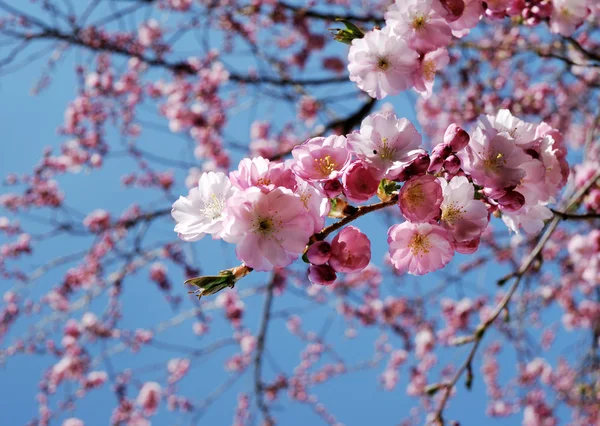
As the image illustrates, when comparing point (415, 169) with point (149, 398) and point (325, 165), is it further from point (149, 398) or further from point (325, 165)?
point (149, 398)

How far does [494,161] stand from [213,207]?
733mm

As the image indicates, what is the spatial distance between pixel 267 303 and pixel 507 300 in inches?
113

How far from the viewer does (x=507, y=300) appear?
79.7 inches

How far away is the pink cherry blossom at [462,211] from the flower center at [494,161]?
63 millimetres

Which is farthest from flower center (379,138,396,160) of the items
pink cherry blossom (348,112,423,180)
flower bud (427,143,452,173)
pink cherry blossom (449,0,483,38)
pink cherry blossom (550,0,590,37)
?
pink cherry blossom (550,0,590,37)

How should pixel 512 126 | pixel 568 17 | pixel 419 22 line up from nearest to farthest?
pixel 512 126
pixel 419 22
pixel 568 17

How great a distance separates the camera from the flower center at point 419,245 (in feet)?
3.89

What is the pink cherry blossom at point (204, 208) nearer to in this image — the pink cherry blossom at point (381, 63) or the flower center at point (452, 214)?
the flower center at point (452, 214)

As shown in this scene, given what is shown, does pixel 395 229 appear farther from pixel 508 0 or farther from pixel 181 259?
pixel 181 259

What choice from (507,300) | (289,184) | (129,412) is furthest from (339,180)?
(129,412)

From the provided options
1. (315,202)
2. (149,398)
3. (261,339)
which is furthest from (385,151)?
(149,398)

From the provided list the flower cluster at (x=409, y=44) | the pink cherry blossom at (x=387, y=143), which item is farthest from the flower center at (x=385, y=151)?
the flower cluster at (x=409, y=44)

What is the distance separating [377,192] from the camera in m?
1.15

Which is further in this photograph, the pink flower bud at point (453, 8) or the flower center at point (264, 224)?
the pink flower bud at point (453, 8)
